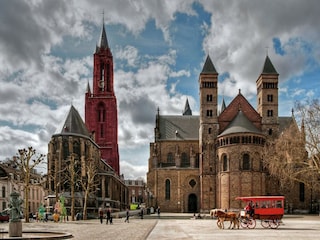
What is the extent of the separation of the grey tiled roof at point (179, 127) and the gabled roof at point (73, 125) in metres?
19.9

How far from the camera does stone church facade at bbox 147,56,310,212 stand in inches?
3113

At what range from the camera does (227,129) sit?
8281 centimetres

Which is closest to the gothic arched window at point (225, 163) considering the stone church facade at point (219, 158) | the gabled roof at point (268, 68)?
the stone church facade at point (219, 158)

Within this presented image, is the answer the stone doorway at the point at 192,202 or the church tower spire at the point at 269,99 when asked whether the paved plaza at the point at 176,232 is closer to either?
the church tower spire at the point at 269,99

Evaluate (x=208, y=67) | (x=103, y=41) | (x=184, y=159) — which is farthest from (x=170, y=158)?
(x=103, y=41)

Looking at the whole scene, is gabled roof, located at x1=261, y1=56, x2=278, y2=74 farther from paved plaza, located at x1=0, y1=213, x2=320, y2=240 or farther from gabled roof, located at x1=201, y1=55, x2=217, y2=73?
paved plaza, located at x1=0, y1=213, x2=320, y2=240

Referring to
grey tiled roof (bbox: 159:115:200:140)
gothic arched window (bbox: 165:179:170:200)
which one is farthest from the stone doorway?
grey tiled roof (bbox: 159:115:200:140)

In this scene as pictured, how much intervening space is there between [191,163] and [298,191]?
2171 cm

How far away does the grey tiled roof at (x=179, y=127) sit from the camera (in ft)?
317

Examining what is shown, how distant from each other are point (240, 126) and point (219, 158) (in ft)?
23.5

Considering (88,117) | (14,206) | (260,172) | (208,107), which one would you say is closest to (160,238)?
(14,206)

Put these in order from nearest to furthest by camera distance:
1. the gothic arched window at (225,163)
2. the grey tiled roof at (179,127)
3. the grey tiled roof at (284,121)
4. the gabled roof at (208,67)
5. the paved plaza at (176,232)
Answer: the paved plaza at (176,232) → the gothic arched window at (225,163) → the gabled roof at (208,67) → the grey tiled roof at (179,127) → the grey tiled roof at (284,121)

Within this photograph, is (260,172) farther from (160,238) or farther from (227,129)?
(160,238)

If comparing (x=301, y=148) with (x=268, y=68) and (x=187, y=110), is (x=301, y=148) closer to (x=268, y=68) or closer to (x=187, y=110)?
(x=268, y=68)
